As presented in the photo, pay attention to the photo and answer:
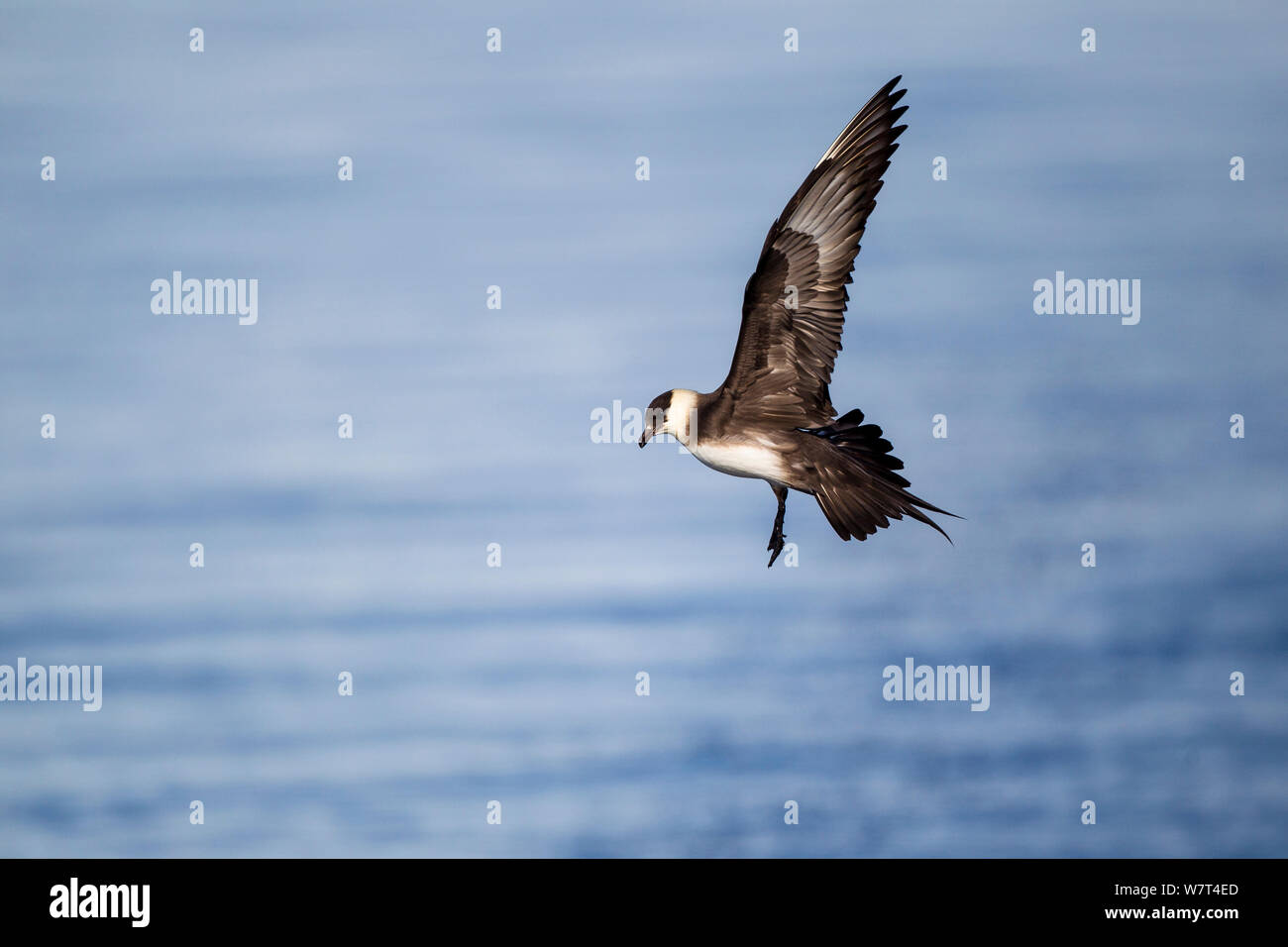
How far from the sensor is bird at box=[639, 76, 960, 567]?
1397 cm

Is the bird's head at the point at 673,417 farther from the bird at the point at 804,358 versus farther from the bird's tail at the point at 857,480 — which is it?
the bird's tail at the point at 857,480

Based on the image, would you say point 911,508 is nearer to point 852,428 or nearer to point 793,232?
point 852,428

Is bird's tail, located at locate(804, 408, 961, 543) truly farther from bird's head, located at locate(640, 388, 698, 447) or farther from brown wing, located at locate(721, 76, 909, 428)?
bird's head, located at locate(640, 388, 698, 447)

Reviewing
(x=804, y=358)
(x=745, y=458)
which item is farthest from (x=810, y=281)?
(x=745, y=458)

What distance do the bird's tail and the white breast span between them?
44 cm

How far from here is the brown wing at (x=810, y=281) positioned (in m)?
14.1

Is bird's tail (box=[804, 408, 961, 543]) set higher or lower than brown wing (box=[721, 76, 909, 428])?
lower

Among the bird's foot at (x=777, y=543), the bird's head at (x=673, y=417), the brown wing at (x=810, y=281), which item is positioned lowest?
the bird's foot at (x=777, y=543)

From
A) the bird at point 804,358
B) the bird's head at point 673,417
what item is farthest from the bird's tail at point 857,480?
the bird's head at point 673,417

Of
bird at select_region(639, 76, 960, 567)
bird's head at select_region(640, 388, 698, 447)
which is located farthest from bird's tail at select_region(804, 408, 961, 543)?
bird's head at select_region(640, 388, 698, 447)

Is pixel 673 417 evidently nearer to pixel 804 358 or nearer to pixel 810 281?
pixel 804 358

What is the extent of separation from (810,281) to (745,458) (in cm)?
182

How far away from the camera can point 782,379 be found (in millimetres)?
14422
